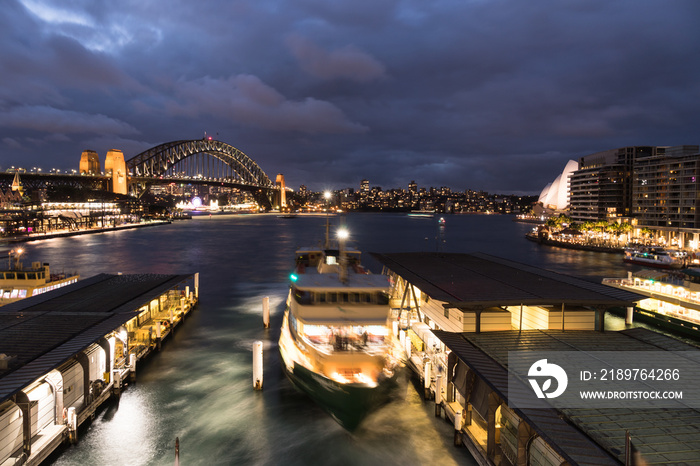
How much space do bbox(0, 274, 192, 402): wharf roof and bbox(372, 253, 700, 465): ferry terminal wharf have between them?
39.2ft

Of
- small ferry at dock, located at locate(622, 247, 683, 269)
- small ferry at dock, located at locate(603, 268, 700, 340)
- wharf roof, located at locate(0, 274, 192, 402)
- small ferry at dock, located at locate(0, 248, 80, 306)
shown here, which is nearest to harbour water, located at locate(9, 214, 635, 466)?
small ferry at dock, located at locate(603, 268, 700, 340)

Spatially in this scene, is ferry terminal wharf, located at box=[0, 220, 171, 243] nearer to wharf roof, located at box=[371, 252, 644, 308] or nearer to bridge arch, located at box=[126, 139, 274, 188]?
bridge arch, located at box=[126, 139, 274, 188]

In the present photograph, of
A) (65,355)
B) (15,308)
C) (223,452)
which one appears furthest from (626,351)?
(15,308)

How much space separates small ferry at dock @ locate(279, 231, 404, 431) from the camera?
13.0 meters

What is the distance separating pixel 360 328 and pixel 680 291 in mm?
24935

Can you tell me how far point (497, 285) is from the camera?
18.0 m

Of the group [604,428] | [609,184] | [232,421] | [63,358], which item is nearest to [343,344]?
[232,421]

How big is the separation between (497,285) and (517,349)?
5665 millimetres

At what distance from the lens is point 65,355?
39.3 ft

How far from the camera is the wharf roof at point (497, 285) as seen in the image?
49.4 feet

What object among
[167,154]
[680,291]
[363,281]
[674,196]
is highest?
[167,154]

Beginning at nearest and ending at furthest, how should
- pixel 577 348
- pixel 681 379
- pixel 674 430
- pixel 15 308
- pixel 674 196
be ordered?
pixel 674 430, pixel 681 379, pixel 577 348, pixel 15 308, pixel 674 196

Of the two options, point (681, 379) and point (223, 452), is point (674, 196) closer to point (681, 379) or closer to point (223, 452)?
point (681, 379)

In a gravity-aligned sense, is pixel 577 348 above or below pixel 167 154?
below
